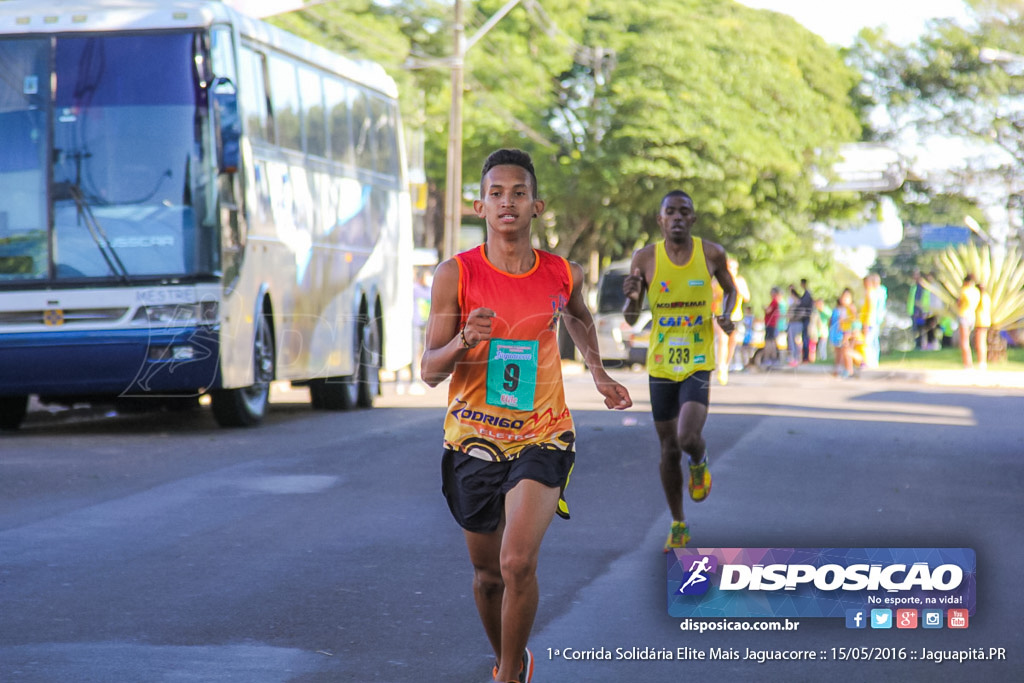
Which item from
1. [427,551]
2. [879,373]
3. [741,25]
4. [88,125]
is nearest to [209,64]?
[88,125]

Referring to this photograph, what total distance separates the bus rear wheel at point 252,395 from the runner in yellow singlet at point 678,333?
7.57 meters

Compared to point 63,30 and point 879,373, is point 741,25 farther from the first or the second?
point 63,30

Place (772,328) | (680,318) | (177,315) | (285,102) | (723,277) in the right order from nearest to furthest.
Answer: (680,318) → (723,277) → (177,315) → (285,102) → (772,328)

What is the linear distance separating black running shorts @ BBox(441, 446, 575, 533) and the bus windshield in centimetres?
983

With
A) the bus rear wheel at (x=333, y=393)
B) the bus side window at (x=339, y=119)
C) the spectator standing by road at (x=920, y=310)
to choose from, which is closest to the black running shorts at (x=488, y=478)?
the bus rear wheel at (x=333, y=393)

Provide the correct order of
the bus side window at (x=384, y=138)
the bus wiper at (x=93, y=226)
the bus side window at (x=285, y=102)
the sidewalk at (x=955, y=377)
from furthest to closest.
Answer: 1. the sidewalk at (x=955, y=377)
2. the bus side window at (x=384, y=138)
3. the bus side window at (x=285, y=102)
4. the bus wiper at (x=93, y=226)

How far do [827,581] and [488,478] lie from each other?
58.3 inches

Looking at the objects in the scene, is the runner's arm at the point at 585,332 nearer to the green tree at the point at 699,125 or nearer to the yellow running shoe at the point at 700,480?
the yellow running shoe at the point at 700,480

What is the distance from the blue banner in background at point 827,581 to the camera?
5.74 meters

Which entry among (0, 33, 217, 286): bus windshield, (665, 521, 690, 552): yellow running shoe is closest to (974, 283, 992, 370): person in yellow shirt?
(0, 33, 217, 286): bus windshield

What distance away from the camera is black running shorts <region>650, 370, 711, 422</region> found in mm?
8469

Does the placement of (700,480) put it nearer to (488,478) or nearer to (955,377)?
(488,478)

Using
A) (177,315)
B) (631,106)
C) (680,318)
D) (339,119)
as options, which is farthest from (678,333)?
(631,106)

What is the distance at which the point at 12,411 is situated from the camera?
15875mm
